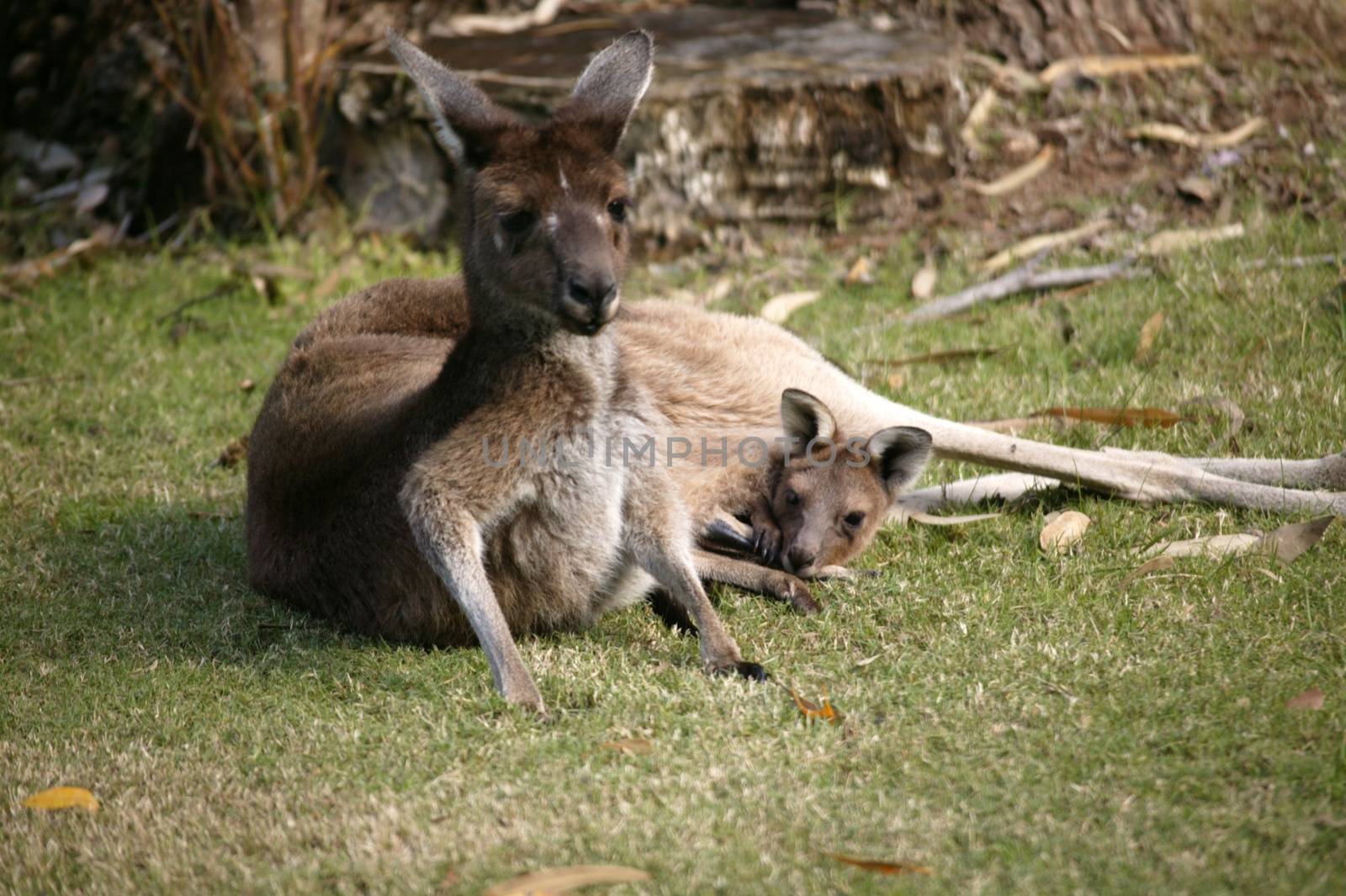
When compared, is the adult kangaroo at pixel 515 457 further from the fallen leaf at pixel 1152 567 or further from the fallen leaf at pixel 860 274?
the fallen leaf at pixel 860 274

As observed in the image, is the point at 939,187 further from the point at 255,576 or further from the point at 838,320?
the point at 255,576

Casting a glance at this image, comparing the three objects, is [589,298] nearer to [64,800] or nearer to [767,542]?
[767,542]

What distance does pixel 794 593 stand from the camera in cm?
416

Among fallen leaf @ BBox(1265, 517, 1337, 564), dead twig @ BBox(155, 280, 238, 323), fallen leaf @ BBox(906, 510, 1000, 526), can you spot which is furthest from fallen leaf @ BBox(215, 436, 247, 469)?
fallen leaf @ BBox(1265, 517, 1337, 564)

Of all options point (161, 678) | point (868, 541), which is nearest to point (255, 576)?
point (161, 678)

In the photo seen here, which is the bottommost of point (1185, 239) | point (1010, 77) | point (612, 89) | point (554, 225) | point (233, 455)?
point (233, 455)

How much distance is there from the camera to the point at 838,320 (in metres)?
6.64

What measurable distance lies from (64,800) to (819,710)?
1.78 m

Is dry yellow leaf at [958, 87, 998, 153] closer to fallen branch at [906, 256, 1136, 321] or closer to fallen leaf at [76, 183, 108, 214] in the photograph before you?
fallen branch at [906, 256, 1136, 321]

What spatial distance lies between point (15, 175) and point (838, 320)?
213 inches

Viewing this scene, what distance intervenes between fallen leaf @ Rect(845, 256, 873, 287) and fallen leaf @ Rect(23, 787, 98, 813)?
4.72 meters

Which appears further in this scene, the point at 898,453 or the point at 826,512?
the point at 898,453

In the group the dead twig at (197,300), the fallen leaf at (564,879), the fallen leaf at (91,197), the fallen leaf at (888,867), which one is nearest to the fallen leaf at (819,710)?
the fallen leaf at (888,867)

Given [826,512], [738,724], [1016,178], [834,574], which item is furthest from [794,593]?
[1016,178]
